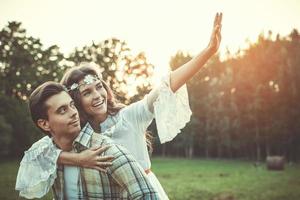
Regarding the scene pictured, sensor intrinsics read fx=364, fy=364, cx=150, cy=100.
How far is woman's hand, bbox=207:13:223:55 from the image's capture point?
277 cm

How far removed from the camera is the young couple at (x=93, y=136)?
177 centimetres

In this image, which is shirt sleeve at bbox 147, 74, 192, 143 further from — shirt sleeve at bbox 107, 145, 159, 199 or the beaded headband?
shirt sleeve at bbox 107, 145, 159, 199

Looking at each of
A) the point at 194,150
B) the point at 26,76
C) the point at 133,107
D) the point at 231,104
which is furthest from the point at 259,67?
the point at 133,107

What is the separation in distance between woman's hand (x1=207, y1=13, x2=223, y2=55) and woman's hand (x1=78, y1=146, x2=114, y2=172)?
51.2 inches

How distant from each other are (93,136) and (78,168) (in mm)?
187

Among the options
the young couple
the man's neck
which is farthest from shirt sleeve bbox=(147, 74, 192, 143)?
the man's neck

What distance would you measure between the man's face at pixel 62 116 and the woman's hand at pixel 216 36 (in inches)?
47.3

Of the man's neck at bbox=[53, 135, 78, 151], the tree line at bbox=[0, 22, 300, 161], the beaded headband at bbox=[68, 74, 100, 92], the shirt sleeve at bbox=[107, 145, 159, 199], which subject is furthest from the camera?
the tree line at bbox=[0, 22, 300, 161]

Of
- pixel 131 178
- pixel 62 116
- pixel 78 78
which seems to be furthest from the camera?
pixel 78 78

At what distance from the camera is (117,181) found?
5.70 feet

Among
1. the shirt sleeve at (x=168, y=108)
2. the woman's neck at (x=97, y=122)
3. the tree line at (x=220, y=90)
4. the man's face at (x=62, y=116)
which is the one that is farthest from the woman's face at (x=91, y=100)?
the tree line at (x=220, y=90)

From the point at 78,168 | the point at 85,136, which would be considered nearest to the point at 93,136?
the point at 85,136

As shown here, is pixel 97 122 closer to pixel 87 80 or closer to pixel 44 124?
pixel 87 80

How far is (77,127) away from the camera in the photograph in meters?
2.09
